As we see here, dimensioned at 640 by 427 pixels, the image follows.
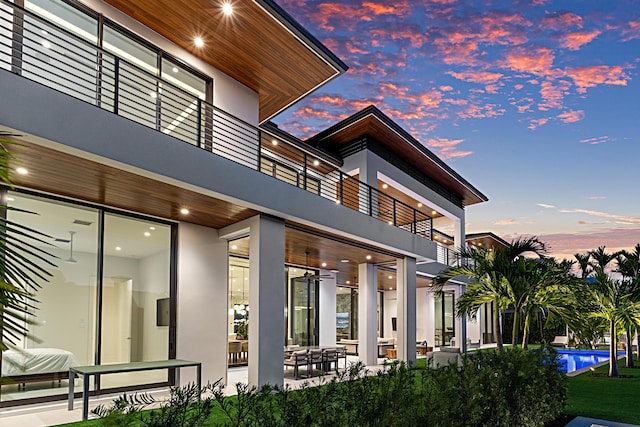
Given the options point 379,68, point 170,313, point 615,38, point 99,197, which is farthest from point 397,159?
point 99,197

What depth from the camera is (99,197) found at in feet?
33.3

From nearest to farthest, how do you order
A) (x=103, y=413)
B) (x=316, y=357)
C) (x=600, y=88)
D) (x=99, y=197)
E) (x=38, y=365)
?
(x=103, y=413) < (x=38, y=365) < (x=99, y=197) < (x=316, y=357) < (x=600, y=88)

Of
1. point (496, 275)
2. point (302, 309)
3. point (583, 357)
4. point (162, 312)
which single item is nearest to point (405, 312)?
point (302, 309)

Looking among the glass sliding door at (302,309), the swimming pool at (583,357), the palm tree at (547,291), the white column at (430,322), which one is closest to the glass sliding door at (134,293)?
the palm tree at (547,291)

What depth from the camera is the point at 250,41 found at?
464 inches

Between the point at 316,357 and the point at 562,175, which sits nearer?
the point at 316,357

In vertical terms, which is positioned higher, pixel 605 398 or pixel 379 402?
pixel 379 402

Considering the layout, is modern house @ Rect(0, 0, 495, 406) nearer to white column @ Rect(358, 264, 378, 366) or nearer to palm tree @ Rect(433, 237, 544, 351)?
white column @ Rect(358, 264, 378, 366)

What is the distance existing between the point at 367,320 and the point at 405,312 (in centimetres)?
143

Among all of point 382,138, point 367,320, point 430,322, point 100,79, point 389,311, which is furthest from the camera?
point 389,311

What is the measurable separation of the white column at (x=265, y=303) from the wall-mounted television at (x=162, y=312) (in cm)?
210

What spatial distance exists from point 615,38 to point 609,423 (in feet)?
52.5

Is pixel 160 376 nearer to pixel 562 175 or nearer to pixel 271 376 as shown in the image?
pixel 271 376

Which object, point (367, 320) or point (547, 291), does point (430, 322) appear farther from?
point (547, 291)
